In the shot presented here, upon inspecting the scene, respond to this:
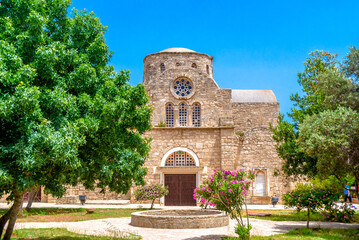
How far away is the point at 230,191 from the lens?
9227mm

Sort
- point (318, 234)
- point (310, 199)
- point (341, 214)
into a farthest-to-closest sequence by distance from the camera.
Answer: point (341, 214) < point (310, 199) < point (318, 234)

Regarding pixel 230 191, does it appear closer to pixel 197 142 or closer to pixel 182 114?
pixel 197 142

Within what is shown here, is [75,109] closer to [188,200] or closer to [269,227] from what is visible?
[269,227]

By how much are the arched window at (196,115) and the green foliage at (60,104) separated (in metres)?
14.4

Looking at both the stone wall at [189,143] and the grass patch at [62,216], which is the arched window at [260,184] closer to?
the stone wall at [189,143]

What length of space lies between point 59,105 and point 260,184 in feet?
64.5

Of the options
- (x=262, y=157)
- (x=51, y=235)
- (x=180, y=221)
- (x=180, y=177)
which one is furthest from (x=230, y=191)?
(x=262, y=157)

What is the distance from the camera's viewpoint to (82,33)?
30.6ft

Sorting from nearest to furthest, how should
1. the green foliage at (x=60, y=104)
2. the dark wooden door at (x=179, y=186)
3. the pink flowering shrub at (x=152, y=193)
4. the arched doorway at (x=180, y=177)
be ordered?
the green foliage at (x=60, y=104)
the pink flowering shrub at (x=152, y=193)
the arched doorway at (x=180, y=177)
the dark wooden door at (x=179, y=186)

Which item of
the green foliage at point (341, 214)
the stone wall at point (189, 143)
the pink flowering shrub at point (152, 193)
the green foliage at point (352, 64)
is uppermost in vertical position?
the green foliage at point (352, 64)

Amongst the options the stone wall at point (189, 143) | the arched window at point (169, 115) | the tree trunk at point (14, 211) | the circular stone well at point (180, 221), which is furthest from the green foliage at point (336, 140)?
the arched window at point (169, 115)

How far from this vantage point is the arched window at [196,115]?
25180 millimetres

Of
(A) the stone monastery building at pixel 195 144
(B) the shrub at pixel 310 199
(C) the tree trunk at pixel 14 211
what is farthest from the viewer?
(A) the stone monastery building at pixel 195 144

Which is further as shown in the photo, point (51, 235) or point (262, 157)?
point (262, 157)
